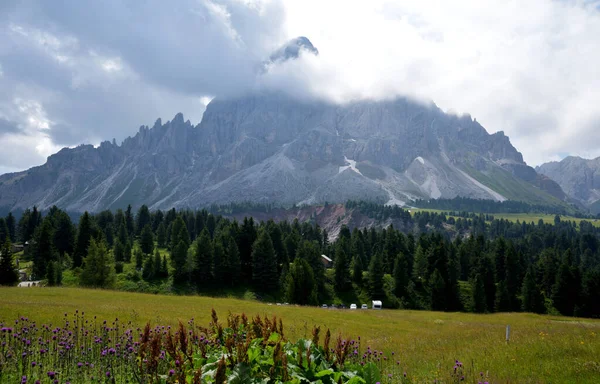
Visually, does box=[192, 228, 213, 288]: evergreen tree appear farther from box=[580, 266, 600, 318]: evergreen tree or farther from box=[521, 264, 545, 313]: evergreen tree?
box=[580, 266, 600, 318]: evergreen tree

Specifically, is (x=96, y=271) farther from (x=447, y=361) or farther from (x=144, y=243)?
(x=447, y=361)

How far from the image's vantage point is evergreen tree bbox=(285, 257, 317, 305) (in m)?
67.1

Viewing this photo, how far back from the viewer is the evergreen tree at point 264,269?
266 ft

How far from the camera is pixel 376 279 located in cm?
8769

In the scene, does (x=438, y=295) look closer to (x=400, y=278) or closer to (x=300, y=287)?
(x=400, y=278)

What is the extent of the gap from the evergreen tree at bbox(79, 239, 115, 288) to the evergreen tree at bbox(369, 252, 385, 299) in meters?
55.8

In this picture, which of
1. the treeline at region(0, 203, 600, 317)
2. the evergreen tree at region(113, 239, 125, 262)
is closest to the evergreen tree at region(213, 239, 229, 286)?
the treeline at region(0, 203, 600, 317)

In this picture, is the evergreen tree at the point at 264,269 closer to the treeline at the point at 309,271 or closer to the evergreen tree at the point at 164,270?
the treeline at the point at 309,271

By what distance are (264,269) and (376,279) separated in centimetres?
2719

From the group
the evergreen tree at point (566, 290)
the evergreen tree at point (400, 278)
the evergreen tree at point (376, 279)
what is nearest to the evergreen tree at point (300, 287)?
the evergreen tree at point (376, 279)

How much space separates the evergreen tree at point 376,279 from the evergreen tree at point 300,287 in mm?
23192

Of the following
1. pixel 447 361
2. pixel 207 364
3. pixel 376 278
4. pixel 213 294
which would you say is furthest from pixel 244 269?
pixel 207 364

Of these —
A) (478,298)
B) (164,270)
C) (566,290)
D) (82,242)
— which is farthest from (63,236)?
(566,290)

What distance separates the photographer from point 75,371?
321 inches
